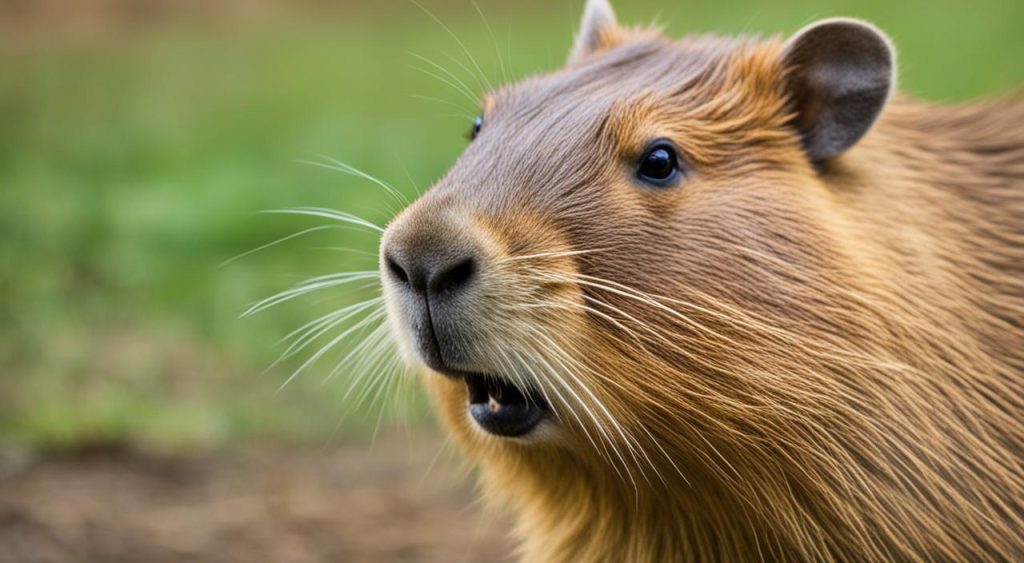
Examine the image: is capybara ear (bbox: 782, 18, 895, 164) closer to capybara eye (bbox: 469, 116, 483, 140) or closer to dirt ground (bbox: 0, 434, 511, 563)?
capybara eye (bbox: 469, 116, 483, 140)

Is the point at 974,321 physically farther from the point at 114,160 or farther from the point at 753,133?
the point at 114,160

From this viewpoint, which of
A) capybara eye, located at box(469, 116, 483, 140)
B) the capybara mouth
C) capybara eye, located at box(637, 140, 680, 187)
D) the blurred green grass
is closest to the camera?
the capybara mouth

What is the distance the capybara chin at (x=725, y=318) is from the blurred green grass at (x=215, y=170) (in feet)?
2.93

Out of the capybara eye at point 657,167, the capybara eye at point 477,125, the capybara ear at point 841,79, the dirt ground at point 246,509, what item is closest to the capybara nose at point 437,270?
the capybara eye at point 657,167

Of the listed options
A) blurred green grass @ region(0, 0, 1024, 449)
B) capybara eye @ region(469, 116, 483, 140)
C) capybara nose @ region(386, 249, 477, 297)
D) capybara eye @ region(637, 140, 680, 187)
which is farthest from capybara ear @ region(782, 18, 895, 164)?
capybara nose @ region(386, 249, 477, 297)

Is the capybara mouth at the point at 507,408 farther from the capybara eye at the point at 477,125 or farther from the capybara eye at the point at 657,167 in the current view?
the capybara eye at the point at 477,125

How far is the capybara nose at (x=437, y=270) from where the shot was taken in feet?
9.87

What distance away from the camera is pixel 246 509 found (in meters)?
5.64

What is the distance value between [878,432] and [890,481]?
13 centimetres

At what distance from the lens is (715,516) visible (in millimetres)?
3363

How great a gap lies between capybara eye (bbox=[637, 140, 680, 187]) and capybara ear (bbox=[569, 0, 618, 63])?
95cm

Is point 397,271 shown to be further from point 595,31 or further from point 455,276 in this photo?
point 595,31

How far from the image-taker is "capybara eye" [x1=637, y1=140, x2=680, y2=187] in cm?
337

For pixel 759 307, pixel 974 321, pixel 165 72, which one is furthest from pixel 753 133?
pixel 165 72
